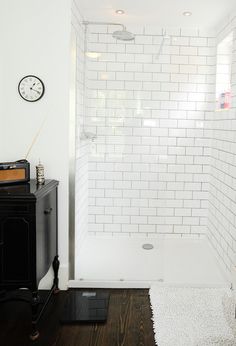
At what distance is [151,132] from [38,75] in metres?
1.45

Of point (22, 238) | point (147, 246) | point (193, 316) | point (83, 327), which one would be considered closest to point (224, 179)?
point (147, 246)

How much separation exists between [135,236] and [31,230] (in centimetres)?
174

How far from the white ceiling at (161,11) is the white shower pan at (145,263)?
2220 mm

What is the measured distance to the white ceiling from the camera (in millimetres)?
2822

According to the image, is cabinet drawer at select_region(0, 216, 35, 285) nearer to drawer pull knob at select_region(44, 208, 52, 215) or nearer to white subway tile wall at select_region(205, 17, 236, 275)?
drawer pull knob at select_region(44, 208, 52, 215)

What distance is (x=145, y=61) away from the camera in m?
3.57

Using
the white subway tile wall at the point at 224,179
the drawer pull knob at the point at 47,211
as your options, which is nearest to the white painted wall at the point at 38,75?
the drawer pull knob at the point at 47,211

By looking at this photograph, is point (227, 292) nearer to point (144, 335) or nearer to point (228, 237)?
point (228, 237)

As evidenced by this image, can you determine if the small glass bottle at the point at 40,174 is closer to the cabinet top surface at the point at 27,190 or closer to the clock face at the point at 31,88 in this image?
the cabinet top surface at the point at 27,190

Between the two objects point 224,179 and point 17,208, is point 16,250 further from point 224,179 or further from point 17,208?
point 224,179

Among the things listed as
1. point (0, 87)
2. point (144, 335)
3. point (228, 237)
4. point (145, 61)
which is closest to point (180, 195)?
point (228, 237)

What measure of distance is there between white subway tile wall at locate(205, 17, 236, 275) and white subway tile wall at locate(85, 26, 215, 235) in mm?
162

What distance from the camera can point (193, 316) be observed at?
2494 millimetres

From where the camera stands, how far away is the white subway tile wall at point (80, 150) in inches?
119
